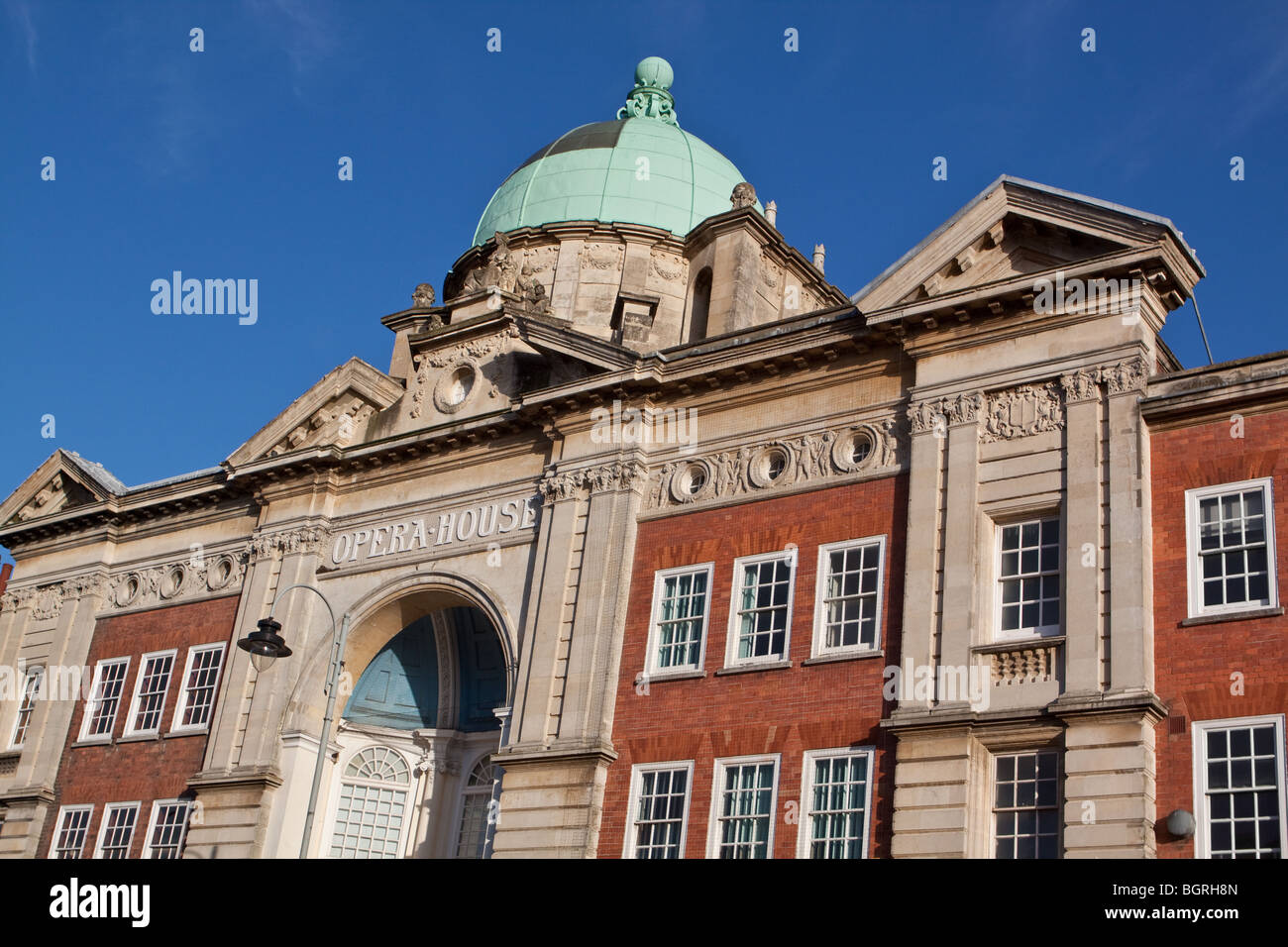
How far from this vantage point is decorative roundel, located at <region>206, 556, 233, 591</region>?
104 feet

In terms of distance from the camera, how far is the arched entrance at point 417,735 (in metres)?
30.2

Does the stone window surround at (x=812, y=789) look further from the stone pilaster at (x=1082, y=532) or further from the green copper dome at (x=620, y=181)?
the green copper dome at (x=620, y=181)

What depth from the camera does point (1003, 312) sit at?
22.3 m

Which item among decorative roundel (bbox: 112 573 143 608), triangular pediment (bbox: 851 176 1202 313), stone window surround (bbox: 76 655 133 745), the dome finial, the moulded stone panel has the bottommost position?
the moulded stone panel

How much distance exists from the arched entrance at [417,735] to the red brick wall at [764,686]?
20.6 feet

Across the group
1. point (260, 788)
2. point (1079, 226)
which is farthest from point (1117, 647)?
point (260, 788)

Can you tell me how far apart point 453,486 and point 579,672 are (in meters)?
5.78

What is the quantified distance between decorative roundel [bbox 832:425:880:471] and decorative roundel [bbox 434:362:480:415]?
892 centimetres

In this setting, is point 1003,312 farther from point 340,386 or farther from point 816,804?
point 340,386

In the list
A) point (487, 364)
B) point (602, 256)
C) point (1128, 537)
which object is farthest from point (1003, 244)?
point (602, 256)

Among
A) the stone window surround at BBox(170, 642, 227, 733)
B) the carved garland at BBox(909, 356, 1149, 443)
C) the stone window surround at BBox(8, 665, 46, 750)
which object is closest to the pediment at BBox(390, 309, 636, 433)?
the stone window surround at BBox(170, 642, 227, 733)

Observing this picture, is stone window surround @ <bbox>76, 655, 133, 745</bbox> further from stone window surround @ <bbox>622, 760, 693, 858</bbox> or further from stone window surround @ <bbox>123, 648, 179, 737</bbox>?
stone window surround @ <bbox>622, 760, 693, 858</bbox>

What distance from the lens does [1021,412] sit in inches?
863
